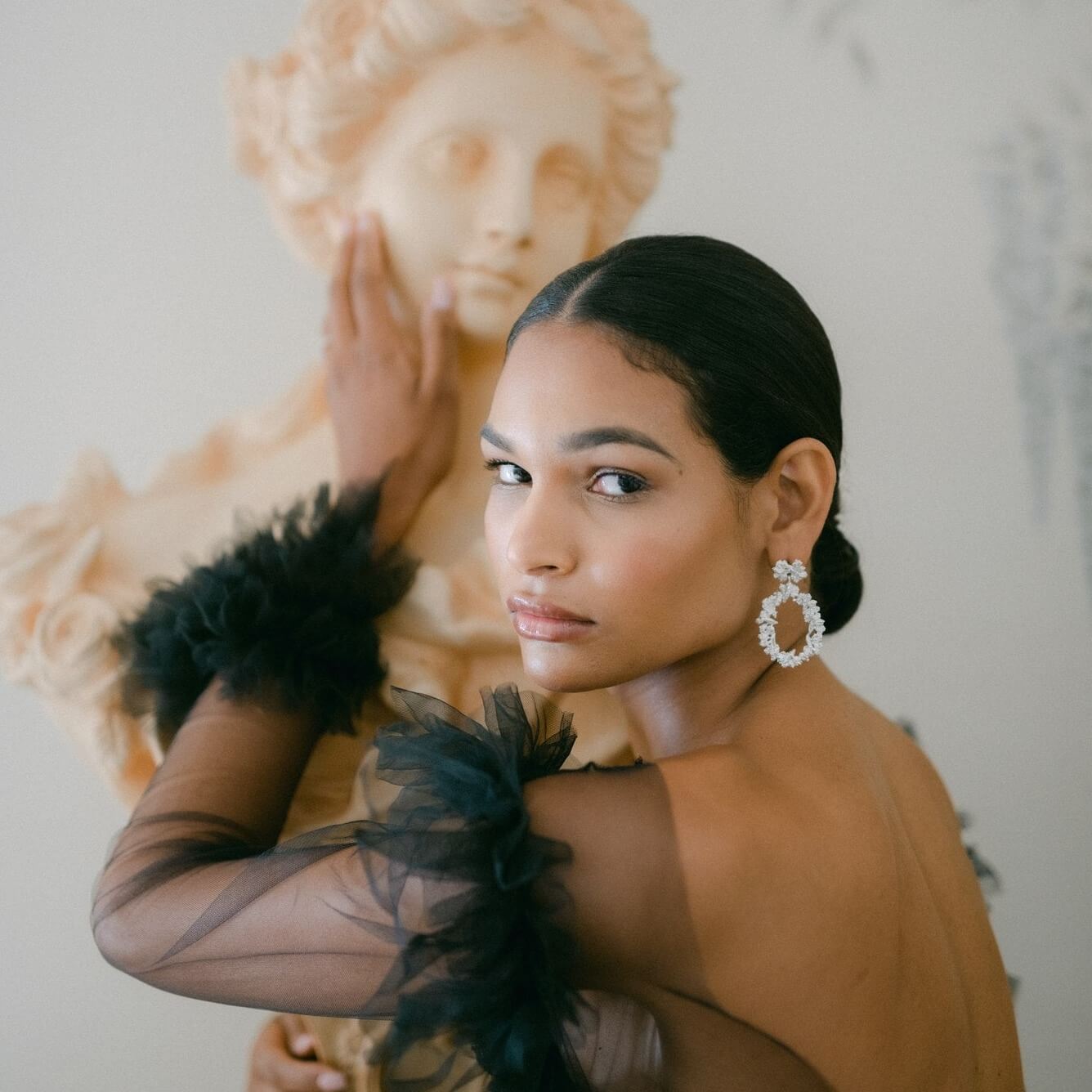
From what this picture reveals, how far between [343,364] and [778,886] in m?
0.86

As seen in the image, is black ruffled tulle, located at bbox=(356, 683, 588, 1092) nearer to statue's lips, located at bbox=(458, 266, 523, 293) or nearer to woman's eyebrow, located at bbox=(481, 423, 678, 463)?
woman's eyebrow, located at bbox=(481, 423, 678, 463)

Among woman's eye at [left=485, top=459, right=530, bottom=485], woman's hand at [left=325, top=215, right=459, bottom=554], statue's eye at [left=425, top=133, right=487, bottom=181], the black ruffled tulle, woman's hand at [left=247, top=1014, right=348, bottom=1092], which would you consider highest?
statue's eye at [left=425, top=133, right=487, bottom=181]

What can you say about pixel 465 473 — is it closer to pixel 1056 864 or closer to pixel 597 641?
pixel 597 641

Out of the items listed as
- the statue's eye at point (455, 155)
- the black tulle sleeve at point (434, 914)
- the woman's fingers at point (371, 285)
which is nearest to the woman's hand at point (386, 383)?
the woman's fingers at point (371, 285)

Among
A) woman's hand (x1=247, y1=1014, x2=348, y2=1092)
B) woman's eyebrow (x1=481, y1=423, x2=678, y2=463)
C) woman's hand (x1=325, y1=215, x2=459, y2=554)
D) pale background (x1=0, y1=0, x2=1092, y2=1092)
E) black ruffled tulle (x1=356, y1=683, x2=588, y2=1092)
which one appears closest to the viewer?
black ruffled tulle (x1=356, y1=683, x2=588, y2=1092)

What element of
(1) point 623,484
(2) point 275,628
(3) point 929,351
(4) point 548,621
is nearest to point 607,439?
(1) point 623,484

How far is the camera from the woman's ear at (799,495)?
98 centimetres

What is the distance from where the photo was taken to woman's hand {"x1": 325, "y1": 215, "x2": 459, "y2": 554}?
1362 millimetres

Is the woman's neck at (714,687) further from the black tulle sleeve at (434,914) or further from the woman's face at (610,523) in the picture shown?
the black tulle sleeve at (434,914)

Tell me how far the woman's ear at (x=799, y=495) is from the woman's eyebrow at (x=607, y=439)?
0.12 metres

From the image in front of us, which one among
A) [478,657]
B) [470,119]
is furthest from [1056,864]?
[470,119]

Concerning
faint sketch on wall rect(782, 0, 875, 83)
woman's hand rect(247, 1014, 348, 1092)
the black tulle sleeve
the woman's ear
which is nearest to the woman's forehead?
the woman's ear

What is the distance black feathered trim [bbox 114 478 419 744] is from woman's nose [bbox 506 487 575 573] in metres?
0.38

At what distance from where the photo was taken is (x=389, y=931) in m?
0.77
